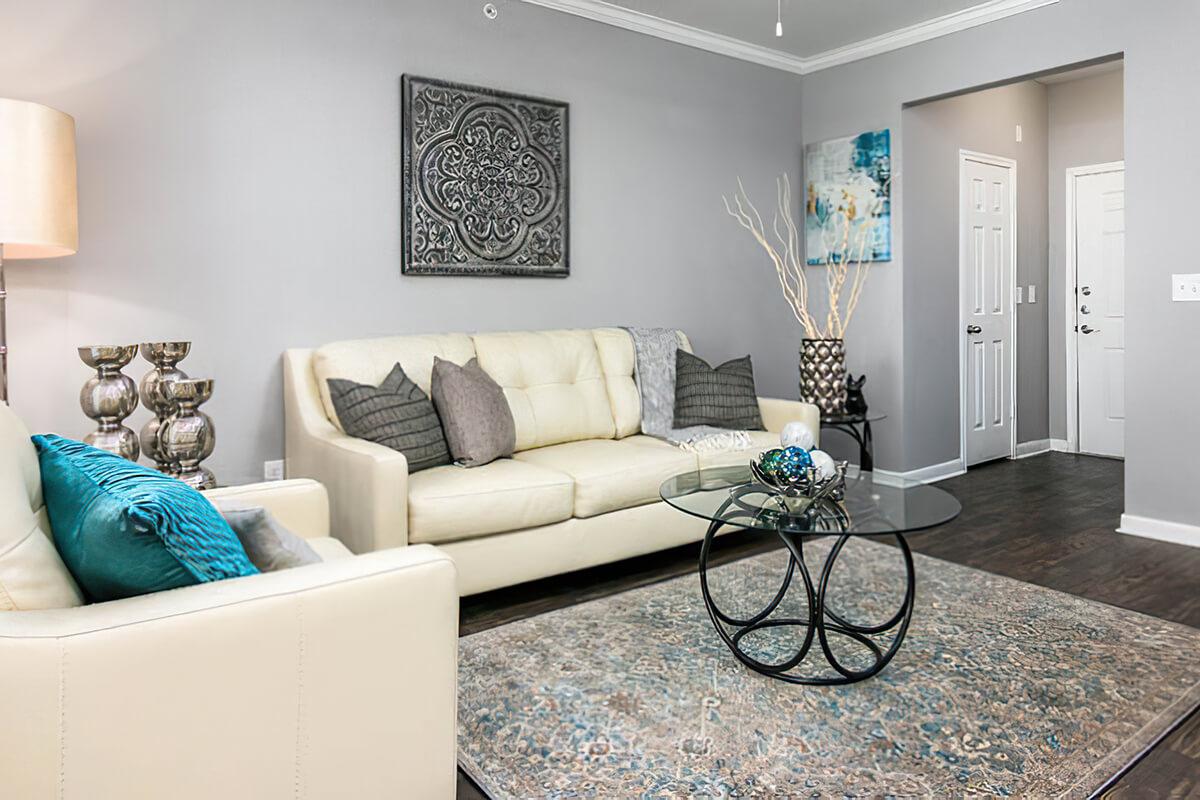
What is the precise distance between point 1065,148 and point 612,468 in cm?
477

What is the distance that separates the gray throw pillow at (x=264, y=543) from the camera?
58.9 inches

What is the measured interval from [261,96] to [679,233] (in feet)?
7.55

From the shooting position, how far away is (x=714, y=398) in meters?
3.93

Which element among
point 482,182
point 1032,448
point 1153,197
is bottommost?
point 1032,448

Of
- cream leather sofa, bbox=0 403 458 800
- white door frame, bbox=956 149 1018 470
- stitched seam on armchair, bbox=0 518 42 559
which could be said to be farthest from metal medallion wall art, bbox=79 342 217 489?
white door frame, bbox=956 149 1018 470

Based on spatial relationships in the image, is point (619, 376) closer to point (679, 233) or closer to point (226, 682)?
point (679, 233)

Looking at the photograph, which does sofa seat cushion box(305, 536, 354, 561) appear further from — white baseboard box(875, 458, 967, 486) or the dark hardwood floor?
white baseboard box(875, 458, 967, 486)

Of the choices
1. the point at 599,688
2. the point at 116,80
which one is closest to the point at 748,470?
the point at 599,688

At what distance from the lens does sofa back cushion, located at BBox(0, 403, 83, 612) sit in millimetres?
1156

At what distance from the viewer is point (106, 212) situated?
3.00 metres

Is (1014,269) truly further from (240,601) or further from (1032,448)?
(240,601)

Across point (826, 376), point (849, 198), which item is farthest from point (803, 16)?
point (826, 376)

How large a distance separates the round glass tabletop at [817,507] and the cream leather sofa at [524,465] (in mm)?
509

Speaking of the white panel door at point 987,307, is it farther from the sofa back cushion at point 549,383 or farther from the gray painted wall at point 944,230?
the sofa back cushion at point 549,383
